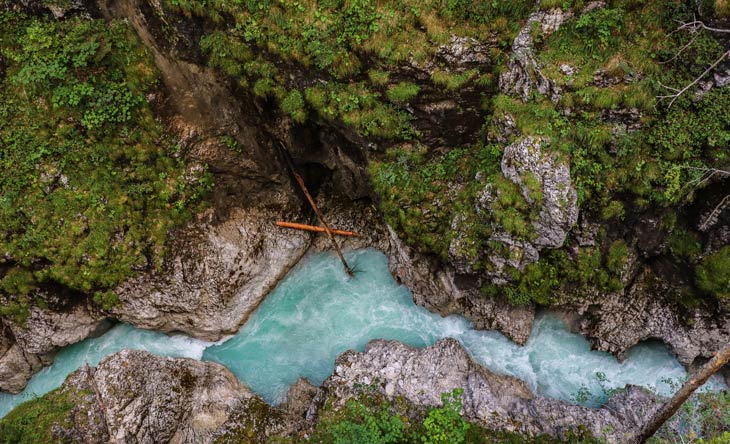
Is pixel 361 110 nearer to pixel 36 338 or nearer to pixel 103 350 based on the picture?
pixel 103 350

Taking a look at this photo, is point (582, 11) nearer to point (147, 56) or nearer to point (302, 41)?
point (302, 41)

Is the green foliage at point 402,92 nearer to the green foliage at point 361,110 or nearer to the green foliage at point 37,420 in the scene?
the green foliage at point 361,110

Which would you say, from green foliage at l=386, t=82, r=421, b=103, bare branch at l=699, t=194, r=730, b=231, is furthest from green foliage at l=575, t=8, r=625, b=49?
bare branch at l=699, t=194, r=730, b=231

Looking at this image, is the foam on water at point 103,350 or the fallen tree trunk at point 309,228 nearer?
the foam on water at point 103,350

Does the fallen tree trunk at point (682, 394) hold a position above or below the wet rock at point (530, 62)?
below

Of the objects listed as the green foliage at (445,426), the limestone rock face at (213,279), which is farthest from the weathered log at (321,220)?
the green foliage at (445,426)

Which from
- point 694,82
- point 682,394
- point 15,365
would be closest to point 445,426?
point 682,394

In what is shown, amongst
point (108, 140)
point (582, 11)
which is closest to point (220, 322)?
point (108, 140)
